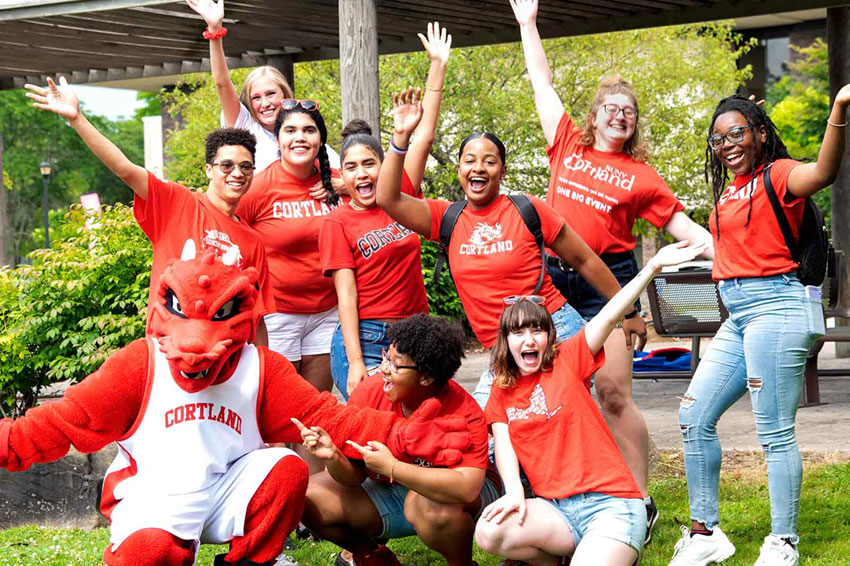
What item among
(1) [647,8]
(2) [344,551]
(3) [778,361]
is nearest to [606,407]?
(3) [778,361]

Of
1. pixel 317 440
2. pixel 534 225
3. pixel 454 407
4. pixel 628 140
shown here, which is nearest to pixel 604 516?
pixel 454 407

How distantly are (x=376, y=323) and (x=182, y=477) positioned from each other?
4.44ft

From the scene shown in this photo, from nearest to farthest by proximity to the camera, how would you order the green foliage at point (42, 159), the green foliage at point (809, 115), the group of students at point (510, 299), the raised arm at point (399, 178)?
1. the group of students at point (510, 299)
2. the raised arm at point (399, 178)
3. the green foliage at point (809, 115)
4. the green foliage at point (42, 159)

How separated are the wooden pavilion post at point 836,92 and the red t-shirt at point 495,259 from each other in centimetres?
617

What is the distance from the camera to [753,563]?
15.2 feet

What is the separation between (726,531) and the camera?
510 cm

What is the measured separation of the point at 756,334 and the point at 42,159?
135 ft

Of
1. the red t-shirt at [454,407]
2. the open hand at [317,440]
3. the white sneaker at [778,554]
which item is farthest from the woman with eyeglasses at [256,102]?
the white sneaker at [778,554]

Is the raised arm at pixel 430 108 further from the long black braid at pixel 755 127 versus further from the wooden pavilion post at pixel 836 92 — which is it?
the wooden pavilion post at pixel 836 92

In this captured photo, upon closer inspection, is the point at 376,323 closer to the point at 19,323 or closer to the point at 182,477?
the point at 182,477

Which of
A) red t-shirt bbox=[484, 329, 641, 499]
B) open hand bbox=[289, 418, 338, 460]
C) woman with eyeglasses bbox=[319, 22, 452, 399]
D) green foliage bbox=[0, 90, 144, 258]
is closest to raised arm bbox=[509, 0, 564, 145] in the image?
woman with eyeglasses bbox=[319, 22, 452, 399]

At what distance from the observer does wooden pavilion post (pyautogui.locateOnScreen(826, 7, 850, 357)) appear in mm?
10086

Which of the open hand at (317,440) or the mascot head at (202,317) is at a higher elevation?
the mascot head at (202,317)

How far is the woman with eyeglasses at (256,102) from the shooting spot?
5312 millimetres
